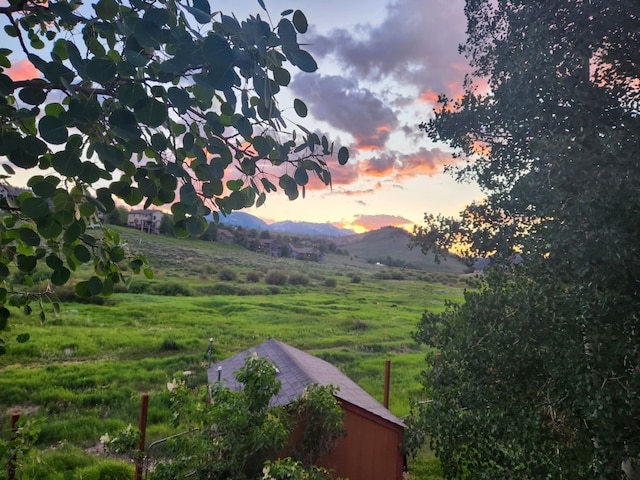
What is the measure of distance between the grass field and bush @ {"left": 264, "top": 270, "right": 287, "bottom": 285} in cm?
494

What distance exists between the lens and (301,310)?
30812 mm

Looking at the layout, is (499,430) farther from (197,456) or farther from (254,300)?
(254,300)

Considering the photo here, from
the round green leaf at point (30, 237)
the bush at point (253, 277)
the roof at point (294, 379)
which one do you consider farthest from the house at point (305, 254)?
the round green leaf at point (30, 237)

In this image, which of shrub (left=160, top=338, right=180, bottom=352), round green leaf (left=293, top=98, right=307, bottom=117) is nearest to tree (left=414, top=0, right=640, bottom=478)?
round green leaf (left=293, top=98, right=307, bottom=117)

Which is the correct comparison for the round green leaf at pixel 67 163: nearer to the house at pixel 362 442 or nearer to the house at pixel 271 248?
the house at pixel 362 442

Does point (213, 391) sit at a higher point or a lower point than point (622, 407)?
lower

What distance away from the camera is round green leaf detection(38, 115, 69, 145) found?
1.08 metres

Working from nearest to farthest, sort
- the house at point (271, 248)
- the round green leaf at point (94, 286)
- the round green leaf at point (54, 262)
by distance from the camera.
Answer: the round green leaf at point (54, 262)
the round green leaf at point (94, 286)
the house at point (271, 248)

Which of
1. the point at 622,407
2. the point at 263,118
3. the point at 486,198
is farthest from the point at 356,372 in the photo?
the point at 263,118

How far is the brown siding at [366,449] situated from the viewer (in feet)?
22.4

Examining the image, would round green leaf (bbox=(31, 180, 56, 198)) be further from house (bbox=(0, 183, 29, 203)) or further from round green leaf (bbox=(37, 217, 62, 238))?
house (bbox=(0, 183, 29, 203))

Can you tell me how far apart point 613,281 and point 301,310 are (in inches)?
1083

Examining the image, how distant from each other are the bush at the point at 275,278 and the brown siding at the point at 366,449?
39855 mm

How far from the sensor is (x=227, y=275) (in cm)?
4584
